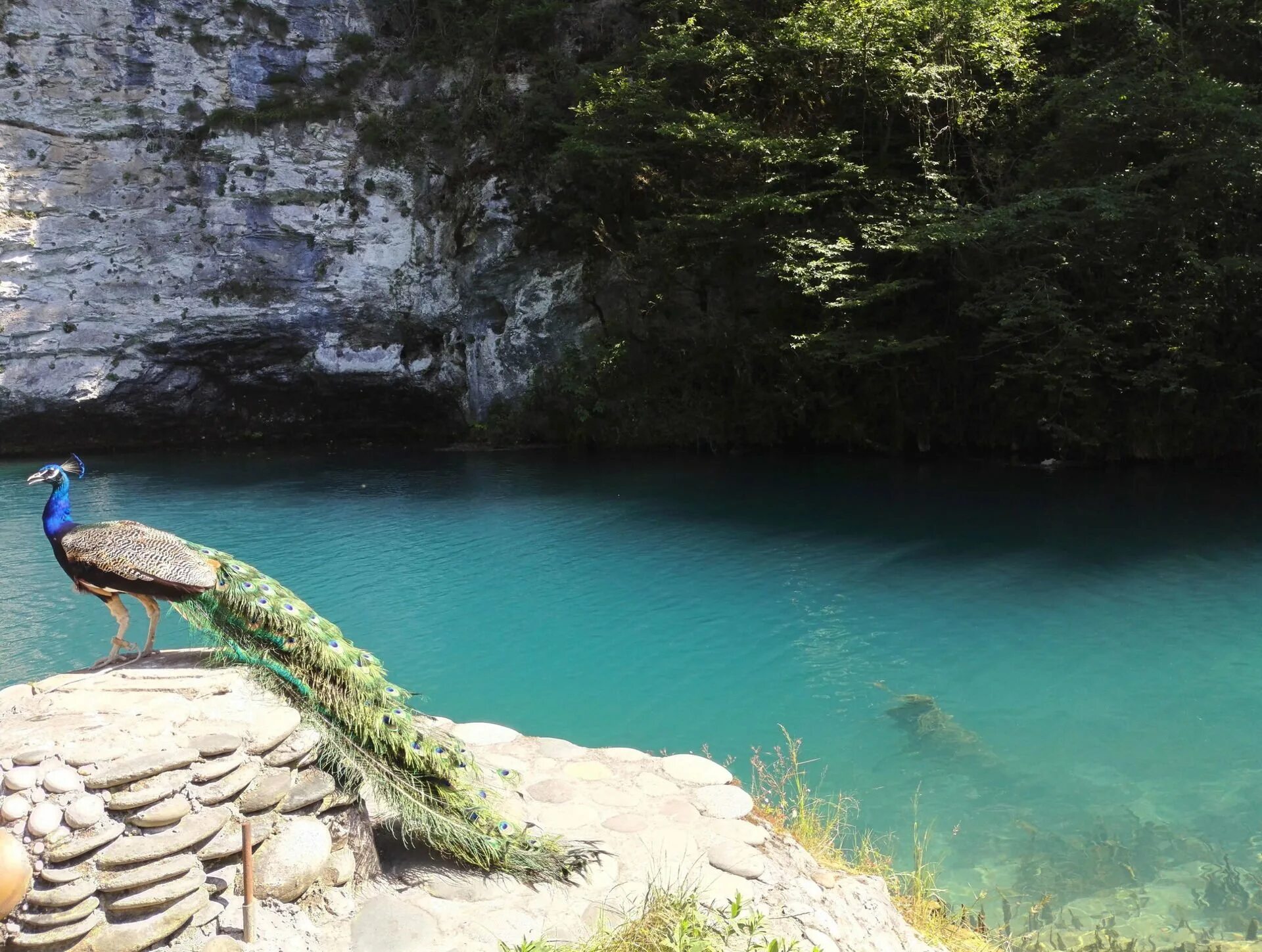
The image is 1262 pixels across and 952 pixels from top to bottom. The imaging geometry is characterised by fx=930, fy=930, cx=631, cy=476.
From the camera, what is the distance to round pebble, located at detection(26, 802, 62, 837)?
2.83 m

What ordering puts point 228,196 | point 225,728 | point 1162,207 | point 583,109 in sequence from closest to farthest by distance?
point 225,728
point 1162,207
point 583,109
point 228,196

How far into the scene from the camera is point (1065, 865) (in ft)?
15.6

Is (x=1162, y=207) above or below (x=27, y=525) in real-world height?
above

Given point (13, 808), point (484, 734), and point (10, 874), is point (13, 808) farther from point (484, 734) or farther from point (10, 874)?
point (484, 734)

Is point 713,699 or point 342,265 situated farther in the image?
point 342,265

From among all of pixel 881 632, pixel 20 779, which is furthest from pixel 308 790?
pixel 881 632

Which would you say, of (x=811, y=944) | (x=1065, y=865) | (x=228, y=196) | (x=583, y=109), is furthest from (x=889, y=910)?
(x=228, y=196)

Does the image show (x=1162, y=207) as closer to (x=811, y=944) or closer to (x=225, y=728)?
(x=811, y=944)

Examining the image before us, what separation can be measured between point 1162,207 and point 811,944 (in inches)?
503

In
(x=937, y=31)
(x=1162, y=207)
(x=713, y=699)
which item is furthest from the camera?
(x=937, y=31)

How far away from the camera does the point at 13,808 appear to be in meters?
2.86

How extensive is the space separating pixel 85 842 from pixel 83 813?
0.29ft

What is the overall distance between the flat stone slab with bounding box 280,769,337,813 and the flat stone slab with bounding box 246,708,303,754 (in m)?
0.17

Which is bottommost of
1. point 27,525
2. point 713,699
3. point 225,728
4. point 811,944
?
point 27,525
